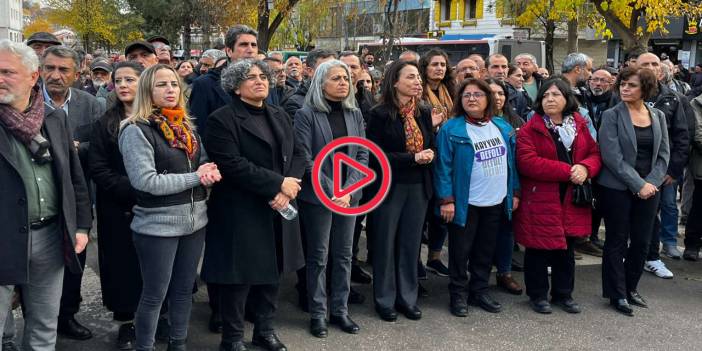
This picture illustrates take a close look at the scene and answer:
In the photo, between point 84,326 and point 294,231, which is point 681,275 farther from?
point 84,326

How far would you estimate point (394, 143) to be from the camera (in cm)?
478

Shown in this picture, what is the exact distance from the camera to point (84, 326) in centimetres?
463

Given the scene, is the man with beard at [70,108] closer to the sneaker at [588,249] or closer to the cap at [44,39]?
the cap at [44,39]

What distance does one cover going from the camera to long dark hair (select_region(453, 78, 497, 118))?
499 cm

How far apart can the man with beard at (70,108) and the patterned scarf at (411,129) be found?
7.58 ft

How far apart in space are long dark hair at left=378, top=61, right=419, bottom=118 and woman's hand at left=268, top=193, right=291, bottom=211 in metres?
1.24

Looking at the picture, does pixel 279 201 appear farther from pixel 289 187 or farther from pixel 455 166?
pixel 455 166

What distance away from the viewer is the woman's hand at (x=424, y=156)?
4.71m

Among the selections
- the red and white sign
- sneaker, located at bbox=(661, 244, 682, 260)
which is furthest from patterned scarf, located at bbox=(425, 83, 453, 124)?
sneaker, located at bbox=(661, 244, 682, 260)

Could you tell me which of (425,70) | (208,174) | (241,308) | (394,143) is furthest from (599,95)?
(208,174)

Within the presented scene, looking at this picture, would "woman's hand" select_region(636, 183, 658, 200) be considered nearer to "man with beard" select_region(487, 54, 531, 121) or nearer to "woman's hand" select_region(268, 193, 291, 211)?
"man with beard" select_region(487, 54, 531, 121)

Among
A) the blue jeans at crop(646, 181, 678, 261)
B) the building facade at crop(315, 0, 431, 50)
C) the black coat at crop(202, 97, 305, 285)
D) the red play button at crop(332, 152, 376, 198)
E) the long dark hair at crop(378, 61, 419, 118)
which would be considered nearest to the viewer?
the black coat at crop(202, 97, 305, 285)

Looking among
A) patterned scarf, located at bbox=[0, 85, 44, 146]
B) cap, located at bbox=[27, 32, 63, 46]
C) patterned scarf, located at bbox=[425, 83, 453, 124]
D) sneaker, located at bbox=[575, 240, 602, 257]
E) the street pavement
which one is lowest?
the street pavement

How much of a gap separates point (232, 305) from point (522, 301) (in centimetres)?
264
